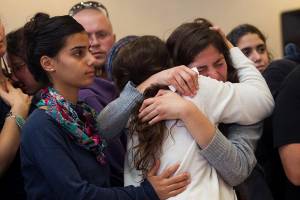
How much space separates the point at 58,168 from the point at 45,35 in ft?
1.40

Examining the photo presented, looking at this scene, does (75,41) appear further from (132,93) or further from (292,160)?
(292,160)

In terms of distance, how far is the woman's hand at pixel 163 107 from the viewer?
1.11 meters

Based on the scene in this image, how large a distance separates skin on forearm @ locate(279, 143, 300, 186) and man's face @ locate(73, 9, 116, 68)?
1037mm

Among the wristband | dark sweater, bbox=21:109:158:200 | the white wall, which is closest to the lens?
dark sweater, bbox=21:109:158:200

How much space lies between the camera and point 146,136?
1145 millimetres

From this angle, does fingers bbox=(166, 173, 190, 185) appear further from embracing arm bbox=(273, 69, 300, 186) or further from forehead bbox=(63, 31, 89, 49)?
forehead bbox=(63, 31, 89, 49)

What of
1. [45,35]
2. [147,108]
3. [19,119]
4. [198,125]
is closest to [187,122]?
[198,125]

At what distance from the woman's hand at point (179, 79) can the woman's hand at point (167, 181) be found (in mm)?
219

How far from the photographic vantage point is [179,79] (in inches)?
44.8

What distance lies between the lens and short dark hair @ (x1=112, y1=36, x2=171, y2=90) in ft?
4.06

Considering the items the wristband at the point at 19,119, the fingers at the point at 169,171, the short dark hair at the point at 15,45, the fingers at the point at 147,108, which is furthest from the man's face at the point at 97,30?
the fingers at the point at 169,171

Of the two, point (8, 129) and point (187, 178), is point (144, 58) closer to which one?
point (187, 178)

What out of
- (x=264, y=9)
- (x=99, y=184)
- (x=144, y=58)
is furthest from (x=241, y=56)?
(x=264, y=9)

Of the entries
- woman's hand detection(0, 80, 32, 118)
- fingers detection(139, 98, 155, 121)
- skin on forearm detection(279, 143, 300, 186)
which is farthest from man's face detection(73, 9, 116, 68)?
skin on forearm detection(279, 143, 300, 186)
